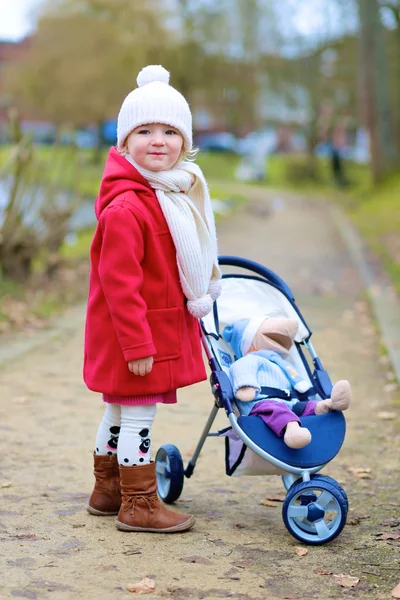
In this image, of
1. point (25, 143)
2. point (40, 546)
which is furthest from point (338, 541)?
point (25, 143)

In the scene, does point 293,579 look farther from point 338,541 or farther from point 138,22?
point 138,22

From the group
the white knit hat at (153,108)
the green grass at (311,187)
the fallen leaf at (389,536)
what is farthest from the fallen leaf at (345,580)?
the green grass at (311,187)

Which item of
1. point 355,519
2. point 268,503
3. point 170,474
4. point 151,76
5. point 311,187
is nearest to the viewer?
point 151,76

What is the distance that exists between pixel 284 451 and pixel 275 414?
15 centimetres

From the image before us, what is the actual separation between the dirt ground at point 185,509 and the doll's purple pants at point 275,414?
482 mm

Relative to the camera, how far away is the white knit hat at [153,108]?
3.88m

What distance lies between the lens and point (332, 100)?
1790 inches

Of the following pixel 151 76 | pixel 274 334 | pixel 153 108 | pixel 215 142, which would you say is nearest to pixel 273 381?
pixel 274 334

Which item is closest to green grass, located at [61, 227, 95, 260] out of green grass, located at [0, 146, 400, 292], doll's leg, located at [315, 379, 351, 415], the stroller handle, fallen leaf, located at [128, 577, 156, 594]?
green grass, located at [0, 146, 400, 292]

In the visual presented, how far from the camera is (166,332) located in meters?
3.88

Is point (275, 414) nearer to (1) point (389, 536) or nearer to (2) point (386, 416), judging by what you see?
(1) point (389, 536)

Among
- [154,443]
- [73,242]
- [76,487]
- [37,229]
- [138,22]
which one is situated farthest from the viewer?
[138,22]

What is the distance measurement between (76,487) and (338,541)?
4.30ft

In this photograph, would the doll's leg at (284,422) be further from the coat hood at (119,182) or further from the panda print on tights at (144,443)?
the coat hood at (119,182)
